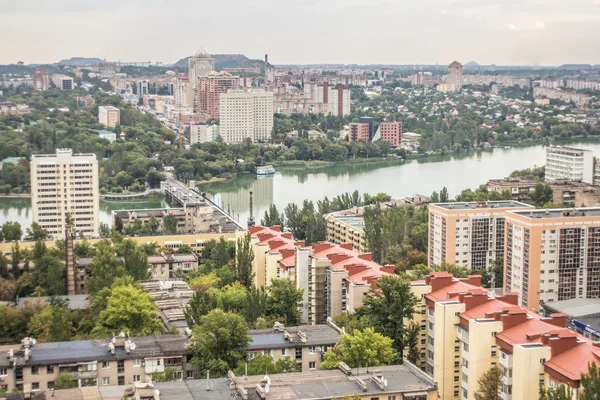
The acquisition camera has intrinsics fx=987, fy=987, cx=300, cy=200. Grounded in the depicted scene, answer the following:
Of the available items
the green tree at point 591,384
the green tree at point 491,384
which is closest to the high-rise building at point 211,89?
the green tree at point 491,384

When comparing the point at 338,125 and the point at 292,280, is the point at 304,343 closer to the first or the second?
the point at 292,280

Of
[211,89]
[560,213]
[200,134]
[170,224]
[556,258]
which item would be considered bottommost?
[170,224]

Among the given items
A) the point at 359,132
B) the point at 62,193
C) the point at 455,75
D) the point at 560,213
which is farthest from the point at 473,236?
the point at 455,75

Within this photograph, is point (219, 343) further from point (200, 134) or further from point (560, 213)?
point (200, 134)

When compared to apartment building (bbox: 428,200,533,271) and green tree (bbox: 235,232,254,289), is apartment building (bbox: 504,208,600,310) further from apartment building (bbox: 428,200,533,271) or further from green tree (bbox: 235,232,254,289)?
green tree (bbox: 235,232,254,289)

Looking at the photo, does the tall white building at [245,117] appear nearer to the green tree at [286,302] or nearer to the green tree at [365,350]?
the green tree at [286,302]

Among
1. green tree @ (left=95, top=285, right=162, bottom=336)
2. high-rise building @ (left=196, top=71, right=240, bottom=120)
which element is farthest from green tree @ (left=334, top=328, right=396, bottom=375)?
high-rise building @ (left=196, top=71, right=240, bottom=120)
